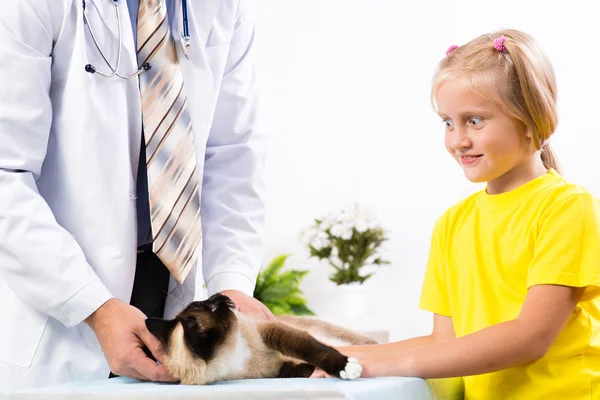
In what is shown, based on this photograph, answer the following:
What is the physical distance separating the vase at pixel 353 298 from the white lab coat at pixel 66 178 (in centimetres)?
251

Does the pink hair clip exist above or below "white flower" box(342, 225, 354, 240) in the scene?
above

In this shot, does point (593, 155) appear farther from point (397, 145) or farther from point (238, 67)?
point (238, 67)

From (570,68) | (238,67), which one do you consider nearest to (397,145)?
(570,68)

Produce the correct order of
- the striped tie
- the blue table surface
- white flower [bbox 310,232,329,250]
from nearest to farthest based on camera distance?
the blue table surface
the striped tie
white flower [bbox 310,232,329,250]

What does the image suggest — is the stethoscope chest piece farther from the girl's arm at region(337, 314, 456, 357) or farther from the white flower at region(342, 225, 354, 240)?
the white flower at region(342, 225, 354, 240)

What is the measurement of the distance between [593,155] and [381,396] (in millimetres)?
3510

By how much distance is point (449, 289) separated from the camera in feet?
4.26

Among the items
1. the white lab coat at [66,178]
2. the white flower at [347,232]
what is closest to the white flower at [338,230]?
the white flower at [347,232]

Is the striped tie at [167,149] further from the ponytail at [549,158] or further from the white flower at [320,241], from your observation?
Answer: the white flower at [320,241]

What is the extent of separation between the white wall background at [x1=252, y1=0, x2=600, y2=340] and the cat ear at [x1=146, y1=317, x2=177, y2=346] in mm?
3112

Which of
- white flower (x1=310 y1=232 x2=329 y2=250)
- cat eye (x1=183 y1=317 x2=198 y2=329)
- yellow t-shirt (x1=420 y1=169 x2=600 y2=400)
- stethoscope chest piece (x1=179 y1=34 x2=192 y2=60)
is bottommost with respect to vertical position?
white flower (x1=310 y1=232 x2=329 y2=250)

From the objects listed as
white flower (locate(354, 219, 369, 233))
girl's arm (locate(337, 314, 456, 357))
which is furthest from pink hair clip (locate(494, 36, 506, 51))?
white flower (locate(354, 219, 369, 233))

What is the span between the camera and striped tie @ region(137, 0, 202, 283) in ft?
4.37

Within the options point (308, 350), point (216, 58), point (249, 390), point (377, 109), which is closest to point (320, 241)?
point (377, 109)
